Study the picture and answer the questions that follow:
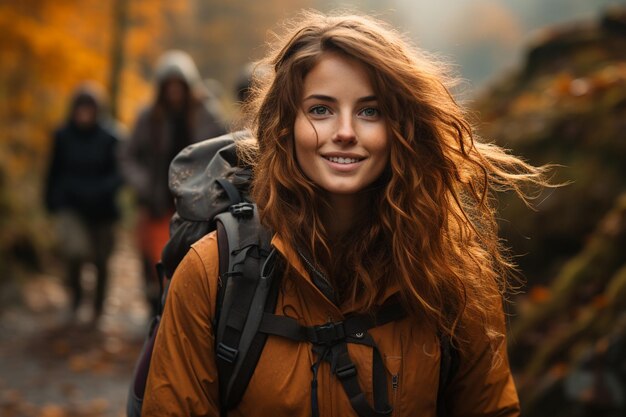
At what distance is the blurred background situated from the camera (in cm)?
430

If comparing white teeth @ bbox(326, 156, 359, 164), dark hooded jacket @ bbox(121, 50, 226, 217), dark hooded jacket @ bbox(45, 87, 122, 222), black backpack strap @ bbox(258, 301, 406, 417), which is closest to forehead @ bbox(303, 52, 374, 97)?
white teeth @ bbox(326, 156, 359, 164)

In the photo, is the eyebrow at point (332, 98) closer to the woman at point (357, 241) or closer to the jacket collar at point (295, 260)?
the woman at point (357, 241)

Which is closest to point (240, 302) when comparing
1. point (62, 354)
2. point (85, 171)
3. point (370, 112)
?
point (370, 112)

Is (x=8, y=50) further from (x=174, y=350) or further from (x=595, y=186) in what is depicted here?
(x=174, y=350)

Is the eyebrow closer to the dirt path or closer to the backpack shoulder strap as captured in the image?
the backpack shoulder strap

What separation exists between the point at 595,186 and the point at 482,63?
72.1m

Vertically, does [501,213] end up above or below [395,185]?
below

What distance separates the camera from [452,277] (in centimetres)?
258

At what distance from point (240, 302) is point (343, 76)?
757 mm

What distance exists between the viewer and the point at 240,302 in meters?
2.34

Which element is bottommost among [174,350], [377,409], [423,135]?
[377,409]

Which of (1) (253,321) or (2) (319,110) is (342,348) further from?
(2) (319,110)

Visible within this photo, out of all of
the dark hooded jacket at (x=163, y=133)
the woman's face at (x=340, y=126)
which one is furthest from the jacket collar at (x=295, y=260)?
the dark hooded jacket at (x=163, y=133)

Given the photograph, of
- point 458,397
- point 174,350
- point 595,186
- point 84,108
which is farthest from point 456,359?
point 84,108
